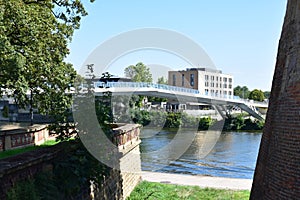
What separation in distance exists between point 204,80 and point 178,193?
44.9m

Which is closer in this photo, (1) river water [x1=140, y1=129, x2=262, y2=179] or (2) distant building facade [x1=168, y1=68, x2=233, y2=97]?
(1) river water [x1=140, y1=129, x2=262, y2=179]

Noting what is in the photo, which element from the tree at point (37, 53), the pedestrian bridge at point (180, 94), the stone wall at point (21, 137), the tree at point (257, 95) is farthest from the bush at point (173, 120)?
the stone wall at point (21, 137)

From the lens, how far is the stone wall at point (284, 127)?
5.34 m

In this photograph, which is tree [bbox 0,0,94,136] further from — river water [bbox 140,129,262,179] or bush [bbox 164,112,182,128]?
bush [bbox 164,112,182,128]

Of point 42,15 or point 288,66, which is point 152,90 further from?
point 288,66

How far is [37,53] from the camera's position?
10.8m

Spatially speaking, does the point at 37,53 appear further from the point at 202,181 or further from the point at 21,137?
the point at 202,181

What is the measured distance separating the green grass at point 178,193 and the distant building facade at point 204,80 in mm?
27525

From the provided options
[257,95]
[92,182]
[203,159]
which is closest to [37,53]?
[92,182]

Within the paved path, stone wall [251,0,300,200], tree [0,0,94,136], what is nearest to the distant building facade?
the paved path

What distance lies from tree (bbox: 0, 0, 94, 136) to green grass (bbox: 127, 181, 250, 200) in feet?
15.9

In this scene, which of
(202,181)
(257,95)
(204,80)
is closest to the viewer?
(202,181)

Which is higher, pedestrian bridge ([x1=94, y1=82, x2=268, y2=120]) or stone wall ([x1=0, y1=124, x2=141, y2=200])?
pedestrian bridge ([x1=94, y1=82, x2=268, y2=120])

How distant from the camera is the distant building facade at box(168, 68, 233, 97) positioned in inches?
1925
